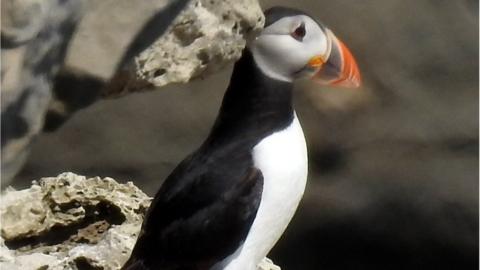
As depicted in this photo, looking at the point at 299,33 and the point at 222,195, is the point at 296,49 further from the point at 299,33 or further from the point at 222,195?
the point at 222,195

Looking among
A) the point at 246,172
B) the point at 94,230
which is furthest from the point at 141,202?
the point at 246,172

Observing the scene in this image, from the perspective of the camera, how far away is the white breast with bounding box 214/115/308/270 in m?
1.49

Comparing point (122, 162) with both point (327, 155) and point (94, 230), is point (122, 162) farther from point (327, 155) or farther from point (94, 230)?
point (94, 230)

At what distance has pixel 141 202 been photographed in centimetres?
172

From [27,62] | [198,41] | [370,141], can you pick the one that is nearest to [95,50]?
[27,62]

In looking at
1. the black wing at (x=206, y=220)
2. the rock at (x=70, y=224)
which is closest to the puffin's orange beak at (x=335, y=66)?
the black wing at (x=206, y=220)

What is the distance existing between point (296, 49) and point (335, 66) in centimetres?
6

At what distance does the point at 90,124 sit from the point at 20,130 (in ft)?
3.37

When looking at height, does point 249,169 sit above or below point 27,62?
below

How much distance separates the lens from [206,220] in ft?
4.88

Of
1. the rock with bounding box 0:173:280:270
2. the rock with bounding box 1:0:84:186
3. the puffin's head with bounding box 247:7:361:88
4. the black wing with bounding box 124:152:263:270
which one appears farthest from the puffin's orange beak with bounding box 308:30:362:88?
the rock with bounding box 1:0:84:186

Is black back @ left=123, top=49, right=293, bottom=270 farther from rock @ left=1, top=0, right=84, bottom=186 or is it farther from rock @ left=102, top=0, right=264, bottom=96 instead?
rock @ left=1, top=0, right=84, bottom=186

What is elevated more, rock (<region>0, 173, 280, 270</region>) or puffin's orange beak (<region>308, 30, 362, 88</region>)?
puffin's orange beak (<region>308, 30, 362, 88</region>)

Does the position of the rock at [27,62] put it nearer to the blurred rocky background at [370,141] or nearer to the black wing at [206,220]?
the black wing at [206,220]
